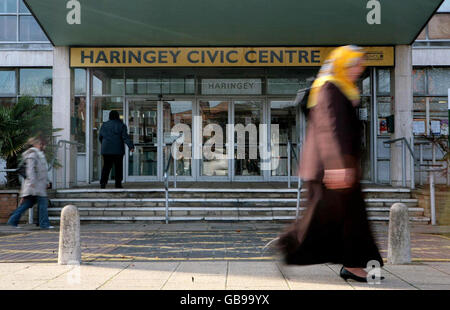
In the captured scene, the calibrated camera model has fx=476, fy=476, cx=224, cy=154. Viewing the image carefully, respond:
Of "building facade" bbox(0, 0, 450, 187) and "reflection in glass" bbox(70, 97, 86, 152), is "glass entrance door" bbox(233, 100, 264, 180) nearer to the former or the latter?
"building facade" bbox(0, 0, 450, 187)

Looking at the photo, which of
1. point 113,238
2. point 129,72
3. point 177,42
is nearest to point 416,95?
point 177,42

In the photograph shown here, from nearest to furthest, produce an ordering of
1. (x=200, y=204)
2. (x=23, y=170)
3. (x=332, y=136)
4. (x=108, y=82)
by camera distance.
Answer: (x=332, y=136) < (x=23, y=170) < (x=200, y=204) < (x=108, y=82)

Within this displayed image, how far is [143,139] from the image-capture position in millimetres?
14180

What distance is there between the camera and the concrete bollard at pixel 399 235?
554cm

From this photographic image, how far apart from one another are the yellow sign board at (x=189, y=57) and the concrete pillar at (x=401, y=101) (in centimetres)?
95

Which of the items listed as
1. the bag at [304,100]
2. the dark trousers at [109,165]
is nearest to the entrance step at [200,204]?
the dark trousers at [109,165]

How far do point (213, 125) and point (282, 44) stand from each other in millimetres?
3475

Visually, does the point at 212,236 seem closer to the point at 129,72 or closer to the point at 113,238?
the point at 113,238

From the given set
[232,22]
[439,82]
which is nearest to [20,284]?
[232,22]

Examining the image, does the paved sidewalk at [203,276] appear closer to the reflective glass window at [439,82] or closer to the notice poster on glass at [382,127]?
the notice poster on glass at [382,127]

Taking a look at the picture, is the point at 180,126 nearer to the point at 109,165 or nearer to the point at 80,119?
the point at 80,119

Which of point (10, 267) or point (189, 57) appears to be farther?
point (189, 57)

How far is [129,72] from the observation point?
14.1 m

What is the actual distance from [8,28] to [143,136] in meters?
5.78
